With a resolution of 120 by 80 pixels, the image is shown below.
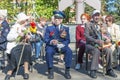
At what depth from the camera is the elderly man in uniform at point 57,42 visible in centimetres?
942

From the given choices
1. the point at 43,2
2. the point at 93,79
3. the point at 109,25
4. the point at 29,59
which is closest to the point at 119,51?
the point at 109,25

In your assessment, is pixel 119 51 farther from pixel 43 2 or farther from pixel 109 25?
pixel 43 2

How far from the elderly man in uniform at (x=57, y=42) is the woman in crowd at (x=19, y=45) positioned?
1.67 ft

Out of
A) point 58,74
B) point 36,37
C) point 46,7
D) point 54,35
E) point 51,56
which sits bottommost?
point 58,74

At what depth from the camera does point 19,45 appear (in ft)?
30.8

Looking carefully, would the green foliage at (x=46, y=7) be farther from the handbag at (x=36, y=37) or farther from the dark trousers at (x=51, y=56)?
the dark trousers at (x=51, y=56)

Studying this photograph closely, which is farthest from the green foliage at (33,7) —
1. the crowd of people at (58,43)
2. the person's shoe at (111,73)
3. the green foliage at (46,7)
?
the person's shoe at (111,73)

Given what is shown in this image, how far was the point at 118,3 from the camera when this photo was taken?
156ft

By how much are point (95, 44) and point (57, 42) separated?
0.93m

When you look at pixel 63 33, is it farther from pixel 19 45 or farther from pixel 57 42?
pixel 19 45

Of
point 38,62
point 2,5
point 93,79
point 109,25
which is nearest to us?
point 93,79

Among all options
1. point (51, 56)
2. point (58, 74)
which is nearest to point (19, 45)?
point (51, 56)

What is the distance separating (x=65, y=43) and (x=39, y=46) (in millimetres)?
2702

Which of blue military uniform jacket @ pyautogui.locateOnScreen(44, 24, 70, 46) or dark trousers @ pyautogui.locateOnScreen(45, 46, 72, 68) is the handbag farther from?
dark trousers @ pyautogui.locateOnScreen(45, 46, 72, 68)
